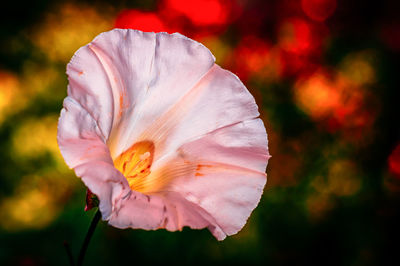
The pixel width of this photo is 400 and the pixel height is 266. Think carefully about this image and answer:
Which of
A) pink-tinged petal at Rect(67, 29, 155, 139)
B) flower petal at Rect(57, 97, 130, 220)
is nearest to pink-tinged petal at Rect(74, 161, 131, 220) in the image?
flower petal at Rect(57, 97, 130, 220)

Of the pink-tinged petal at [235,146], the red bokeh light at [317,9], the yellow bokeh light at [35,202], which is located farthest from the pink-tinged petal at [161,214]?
the red bokeh light at [317,9]

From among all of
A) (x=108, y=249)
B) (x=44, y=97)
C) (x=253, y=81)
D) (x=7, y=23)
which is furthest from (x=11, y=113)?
(x=253, y=81)

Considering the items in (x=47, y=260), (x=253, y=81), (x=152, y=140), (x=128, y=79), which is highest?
(x=128, y=79)

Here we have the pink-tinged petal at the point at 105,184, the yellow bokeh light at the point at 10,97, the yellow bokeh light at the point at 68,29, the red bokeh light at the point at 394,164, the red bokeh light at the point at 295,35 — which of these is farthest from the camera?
the red bokeh light at the point at 295,35

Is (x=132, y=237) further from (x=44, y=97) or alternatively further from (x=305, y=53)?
(x=305, y=53)

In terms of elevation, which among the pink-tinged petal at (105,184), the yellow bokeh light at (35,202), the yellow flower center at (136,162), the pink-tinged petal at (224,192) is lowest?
the yellow bokeh light at (35,202)

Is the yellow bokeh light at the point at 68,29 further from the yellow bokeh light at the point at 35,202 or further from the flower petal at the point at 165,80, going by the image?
the flower petal at the point at 165,80
